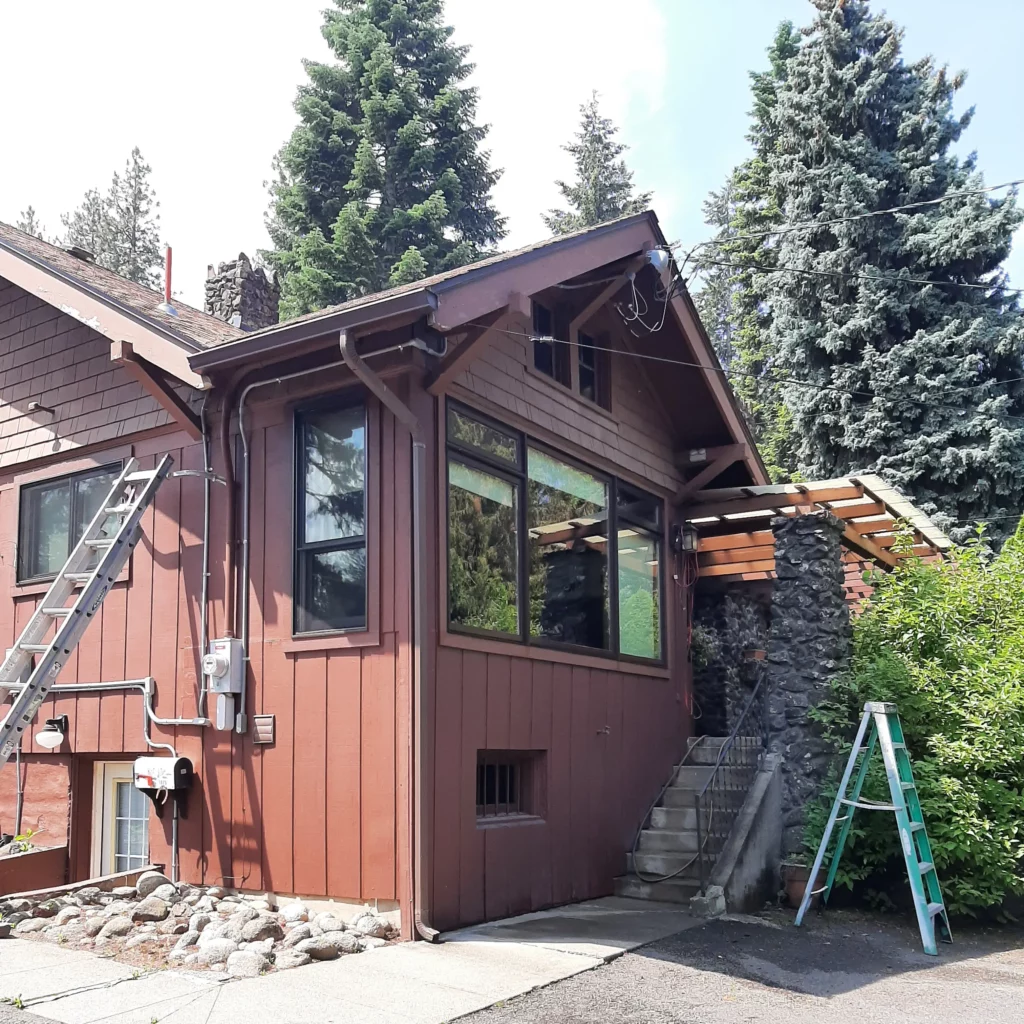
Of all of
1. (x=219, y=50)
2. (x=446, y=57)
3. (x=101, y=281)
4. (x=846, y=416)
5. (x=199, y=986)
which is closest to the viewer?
(x=199, y=986)

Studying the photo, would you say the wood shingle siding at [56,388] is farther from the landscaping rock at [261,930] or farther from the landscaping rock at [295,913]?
the landscaping rock at [261,930]

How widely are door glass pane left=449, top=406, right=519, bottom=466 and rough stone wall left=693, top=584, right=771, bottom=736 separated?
468 cm

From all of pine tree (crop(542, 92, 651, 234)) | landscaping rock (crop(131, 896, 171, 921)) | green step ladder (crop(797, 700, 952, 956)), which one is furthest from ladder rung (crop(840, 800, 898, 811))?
pine tree (crop(542, 92, 651, 234))

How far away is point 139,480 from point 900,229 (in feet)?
54.5

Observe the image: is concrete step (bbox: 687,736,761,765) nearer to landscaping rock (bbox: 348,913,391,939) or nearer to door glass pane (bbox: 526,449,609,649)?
door glass pane (bbox: 526,449,609,649)

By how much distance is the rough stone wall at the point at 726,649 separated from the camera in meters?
12.6

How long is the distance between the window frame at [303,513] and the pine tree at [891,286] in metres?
13.8

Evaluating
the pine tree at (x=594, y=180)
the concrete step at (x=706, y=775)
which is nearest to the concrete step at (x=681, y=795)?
the concrete step at (x=706, y=775)

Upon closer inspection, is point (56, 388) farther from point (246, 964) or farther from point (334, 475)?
point (246, 964)

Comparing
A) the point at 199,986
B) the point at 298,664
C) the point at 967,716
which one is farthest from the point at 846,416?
the point at 199,986

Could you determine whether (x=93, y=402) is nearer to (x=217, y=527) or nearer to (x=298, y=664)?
(x=217, y=527)

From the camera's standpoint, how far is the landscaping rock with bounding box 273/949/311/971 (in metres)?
6.04

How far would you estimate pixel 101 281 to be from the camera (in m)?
10.2

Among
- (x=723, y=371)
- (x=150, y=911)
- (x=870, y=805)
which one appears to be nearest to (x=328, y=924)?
(x=150, y=911)
